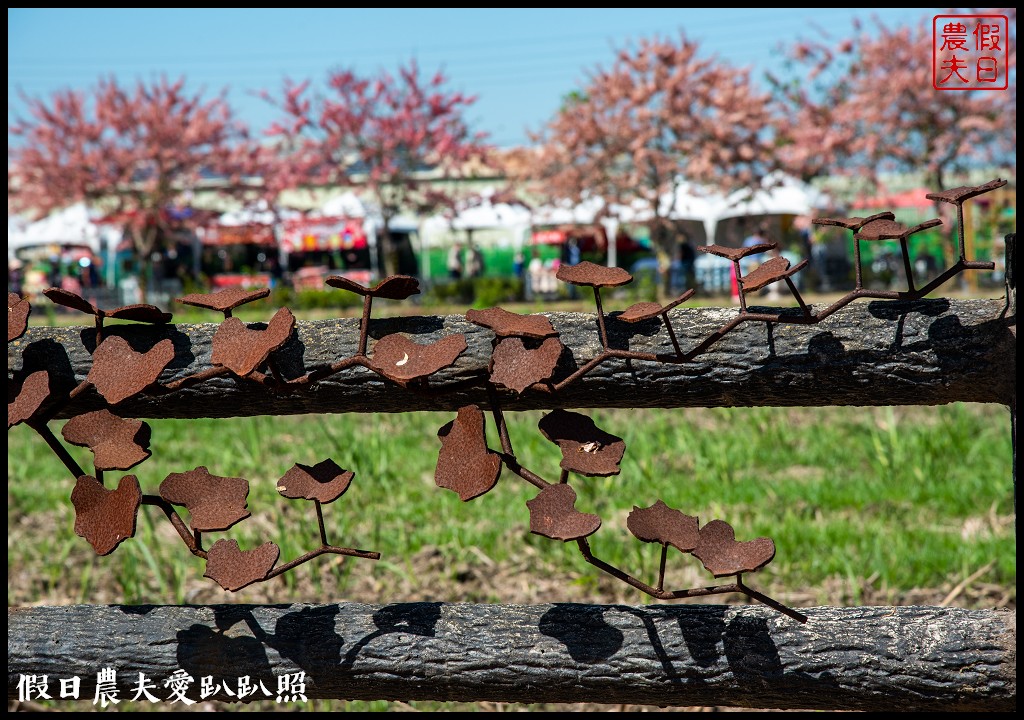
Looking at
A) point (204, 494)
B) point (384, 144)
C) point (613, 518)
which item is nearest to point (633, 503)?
point (613, 518)

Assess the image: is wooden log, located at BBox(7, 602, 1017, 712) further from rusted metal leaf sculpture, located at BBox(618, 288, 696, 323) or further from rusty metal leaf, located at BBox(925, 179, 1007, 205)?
rusty metal leaf, located at BBox(925, 179, 1007, 205)

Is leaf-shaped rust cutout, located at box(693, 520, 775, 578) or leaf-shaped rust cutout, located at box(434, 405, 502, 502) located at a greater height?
leaf-shaped rust cutout, located at box(434, 405, 502, 502)

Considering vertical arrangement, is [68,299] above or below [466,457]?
above

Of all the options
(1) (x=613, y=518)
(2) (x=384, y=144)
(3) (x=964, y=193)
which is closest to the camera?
(3) (x=964, y=193)

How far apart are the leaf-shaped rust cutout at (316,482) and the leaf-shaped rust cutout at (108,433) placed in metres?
0.14

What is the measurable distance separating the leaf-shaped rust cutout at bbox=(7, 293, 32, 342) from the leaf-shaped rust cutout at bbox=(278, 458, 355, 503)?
12.1 inches

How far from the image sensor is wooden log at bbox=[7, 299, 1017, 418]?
0.81 m

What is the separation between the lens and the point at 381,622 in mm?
916

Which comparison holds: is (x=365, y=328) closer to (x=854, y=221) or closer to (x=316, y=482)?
(x=316, y=482)

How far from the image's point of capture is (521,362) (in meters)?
0.81

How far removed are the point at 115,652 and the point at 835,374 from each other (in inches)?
30.6

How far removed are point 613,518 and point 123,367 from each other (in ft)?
7.01

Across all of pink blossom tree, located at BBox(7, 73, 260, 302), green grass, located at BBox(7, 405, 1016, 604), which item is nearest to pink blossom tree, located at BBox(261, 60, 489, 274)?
pink blossom tree, located at BBox(7, 73, 260, 302)

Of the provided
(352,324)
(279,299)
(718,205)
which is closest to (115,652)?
(352,324)
